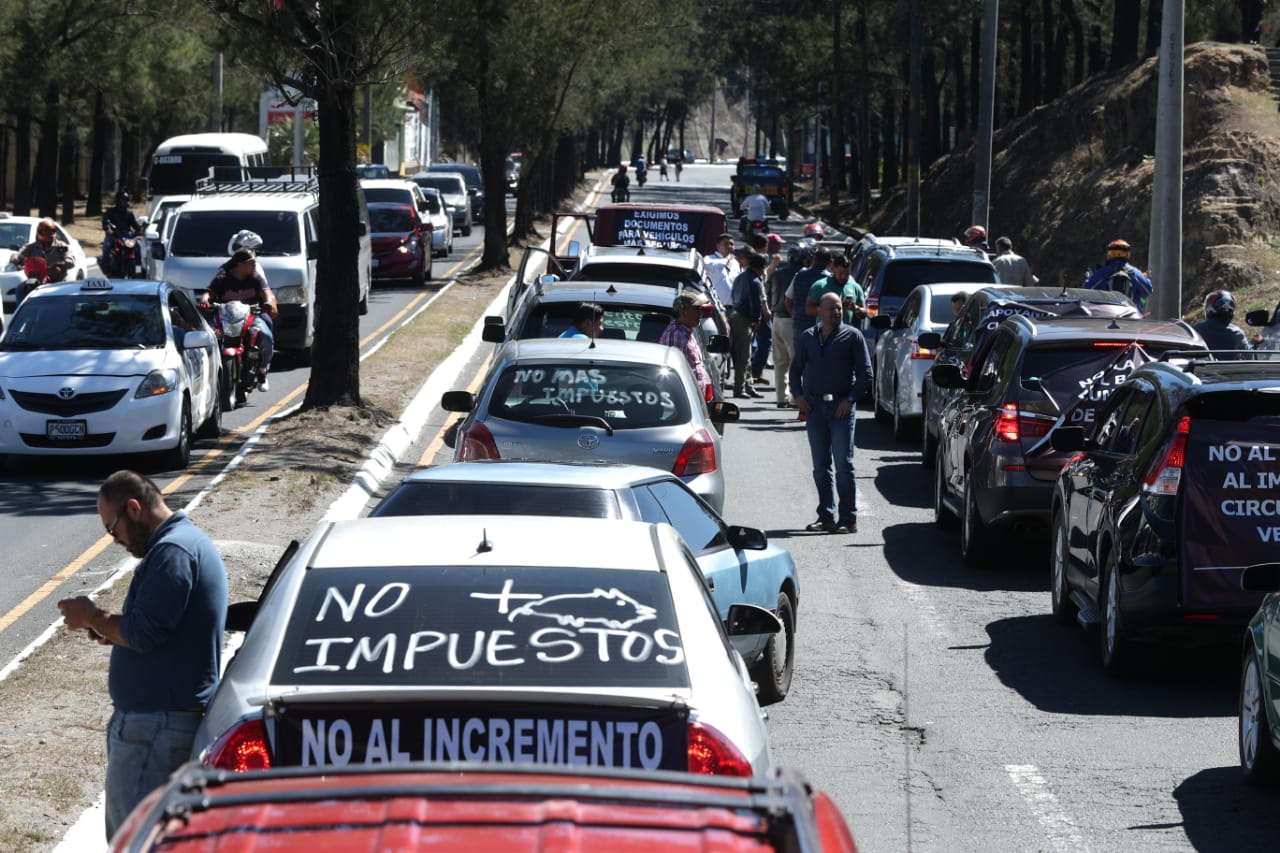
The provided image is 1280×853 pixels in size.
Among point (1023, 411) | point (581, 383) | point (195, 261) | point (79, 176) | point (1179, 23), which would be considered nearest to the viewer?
point (581, 383)

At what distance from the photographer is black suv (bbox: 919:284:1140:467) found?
17.0 meters

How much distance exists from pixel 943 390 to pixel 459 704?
13336 millimetres

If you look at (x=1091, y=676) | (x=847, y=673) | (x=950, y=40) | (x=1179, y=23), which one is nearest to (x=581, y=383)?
(x=847, y=673)

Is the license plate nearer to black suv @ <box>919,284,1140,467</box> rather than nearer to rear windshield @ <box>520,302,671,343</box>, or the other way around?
rear windshield @ <box>520,302,671,343</box>

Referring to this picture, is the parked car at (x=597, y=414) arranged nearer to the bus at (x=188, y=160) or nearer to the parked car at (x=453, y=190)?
the bus at (x=188, y=160)

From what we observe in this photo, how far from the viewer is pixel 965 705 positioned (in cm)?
972

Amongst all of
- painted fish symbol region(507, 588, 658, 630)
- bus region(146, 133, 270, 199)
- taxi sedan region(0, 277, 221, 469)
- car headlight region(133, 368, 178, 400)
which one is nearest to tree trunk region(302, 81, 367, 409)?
taxi sedan region(0, 277, 221, 469)

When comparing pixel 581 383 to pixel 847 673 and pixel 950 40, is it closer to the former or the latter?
pixel 847 673

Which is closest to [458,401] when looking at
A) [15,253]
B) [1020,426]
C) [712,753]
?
[1020,426]

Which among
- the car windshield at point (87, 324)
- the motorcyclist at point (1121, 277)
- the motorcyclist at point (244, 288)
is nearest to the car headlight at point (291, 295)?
the motorcyclist at point (244, 288)

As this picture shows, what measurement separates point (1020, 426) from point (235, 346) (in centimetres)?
1099

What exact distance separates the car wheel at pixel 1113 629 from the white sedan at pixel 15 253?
1906 cm

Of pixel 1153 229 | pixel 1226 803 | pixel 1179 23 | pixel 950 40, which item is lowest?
pixel 1226 803

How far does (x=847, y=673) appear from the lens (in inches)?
409
